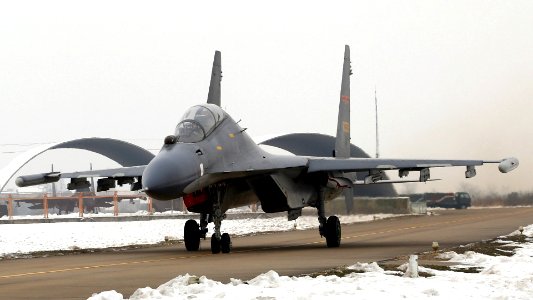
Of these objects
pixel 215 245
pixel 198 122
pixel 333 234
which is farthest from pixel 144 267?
pixel 333 234

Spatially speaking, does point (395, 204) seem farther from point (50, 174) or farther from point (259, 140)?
point (50, 174)

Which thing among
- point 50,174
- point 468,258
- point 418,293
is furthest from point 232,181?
point 418,293

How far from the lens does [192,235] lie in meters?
25.6

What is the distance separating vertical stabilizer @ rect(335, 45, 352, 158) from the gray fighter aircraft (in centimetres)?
363

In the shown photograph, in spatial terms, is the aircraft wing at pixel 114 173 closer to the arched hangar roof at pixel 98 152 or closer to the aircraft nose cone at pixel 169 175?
the aircraft nose cone at pixel 169 175

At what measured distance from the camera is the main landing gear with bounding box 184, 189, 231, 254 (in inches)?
941

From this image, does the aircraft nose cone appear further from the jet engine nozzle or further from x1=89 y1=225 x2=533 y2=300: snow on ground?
the jet engine nozzle

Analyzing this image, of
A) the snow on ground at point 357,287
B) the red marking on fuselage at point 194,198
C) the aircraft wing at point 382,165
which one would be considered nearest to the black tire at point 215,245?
the red marking on fuselage at point 194,198

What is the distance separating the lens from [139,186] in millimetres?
27109

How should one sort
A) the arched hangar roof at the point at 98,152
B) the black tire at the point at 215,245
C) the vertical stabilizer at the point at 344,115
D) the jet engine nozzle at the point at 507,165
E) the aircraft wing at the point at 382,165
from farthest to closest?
1. the arched hangar roof at the point at 98,152
2. the vertical stabilizer at the point at 344,115
3. the aircraft wing at the point at 382,165
4. the jet engine nozzle at the point at 507,165
5. the black tire at the point at 215,245

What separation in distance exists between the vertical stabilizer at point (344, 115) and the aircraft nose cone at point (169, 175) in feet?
40.3

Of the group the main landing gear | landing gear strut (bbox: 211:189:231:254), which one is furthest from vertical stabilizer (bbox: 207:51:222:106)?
landing gear strut (bbox: 211:189:231:254)

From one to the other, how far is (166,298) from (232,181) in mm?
13291

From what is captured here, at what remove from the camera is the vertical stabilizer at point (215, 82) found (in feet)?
90.9
